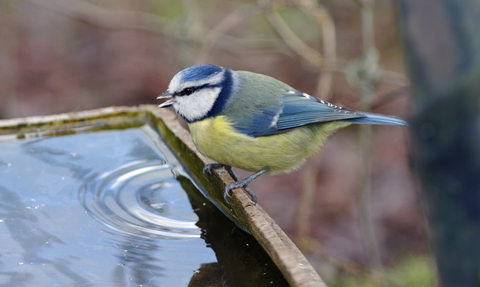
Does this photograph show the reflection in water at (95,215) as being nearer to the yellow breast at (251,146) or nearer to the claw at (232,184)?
the claw at (232,184)

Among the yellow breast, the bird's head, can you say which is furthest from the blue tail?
the bird's head

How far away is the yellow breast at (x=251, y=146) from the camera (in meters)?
2.59

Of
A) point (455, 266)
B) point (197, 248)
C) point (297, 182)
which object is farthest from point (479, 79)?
point (297, 182)

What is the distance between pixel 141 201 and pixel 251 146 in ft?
2.19

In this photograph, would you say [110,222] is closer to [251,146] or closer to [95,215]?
[95,215]

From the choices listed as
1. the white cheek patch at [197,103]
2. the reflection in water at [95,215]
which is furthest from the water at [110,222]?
the white cheek patch at [197,103]

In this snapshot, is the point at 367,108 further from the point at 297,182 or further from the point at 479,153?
the point at 479,153

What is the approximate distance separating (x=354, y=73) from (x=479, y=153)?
256 cm

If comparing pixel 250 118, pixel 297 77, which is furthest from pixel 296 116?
pixel 297 77

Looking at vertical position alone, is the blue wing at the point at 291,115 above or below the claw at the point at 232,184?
above

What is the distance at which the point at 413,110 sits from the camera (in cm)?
108

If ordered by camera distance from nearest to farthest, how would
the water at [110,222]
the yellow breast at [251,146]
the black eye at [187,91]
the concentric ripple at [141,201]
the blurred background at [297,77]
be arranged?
the water at [110,222] → the concentric ripple at [141,201] → the yellow breast at [251,146] → the black eye at [187,91] → the blurred background at [297,77]

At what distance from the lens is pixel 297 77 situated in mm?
6250

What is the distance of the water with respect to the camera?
1951 mm
